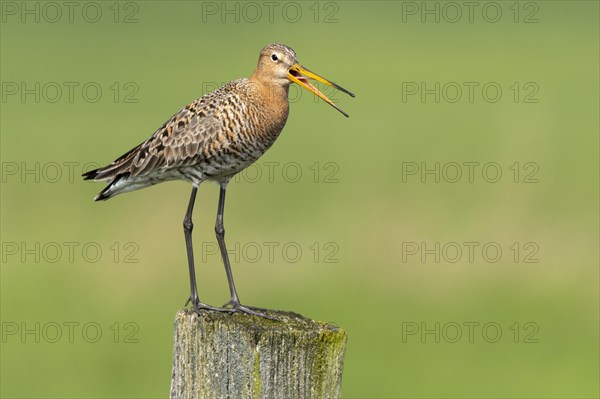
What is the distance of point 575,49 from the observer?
3572cm

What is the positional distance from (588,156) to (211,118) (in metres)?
15.0

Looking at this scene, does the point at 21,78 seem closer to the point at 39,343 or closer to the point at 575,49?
the point at 575,49

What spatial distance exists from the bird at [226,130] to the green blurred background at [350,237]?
4731mm

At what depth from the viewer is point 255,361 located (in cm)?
609

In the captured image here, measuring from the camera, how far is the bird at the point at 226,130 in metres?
8.84

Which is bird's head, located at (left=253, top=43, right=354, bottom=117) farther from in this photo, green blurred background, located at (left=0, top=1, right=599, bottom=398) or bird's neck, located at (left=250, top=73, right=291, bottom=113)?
green blurred background, located at (left=0, top=1, right=599, bottom=398)

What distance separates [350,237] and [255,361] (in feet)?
38.8

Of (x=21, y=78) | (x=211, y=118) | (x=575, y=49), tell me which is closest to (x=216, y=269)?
(x=211, y=118)

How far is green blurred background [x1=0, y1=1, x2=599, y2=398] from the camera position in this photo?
573 inches

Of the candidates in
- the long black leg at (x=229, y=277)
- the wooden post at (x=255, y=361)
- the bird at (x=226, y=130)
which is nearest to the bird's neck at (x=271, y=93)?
the bird at (x=226, y=130)

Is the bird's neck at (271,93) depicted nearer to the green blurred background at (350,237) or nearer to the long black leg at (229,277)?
the long black leg at (229,277)

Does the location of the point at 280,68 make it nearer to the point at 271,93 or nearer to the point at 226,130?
the point at 271,93

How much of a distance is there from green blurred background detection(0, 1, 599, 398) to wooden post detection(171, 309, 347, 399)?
714cm

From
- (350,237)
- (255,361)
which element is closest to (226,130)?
(255,361)
